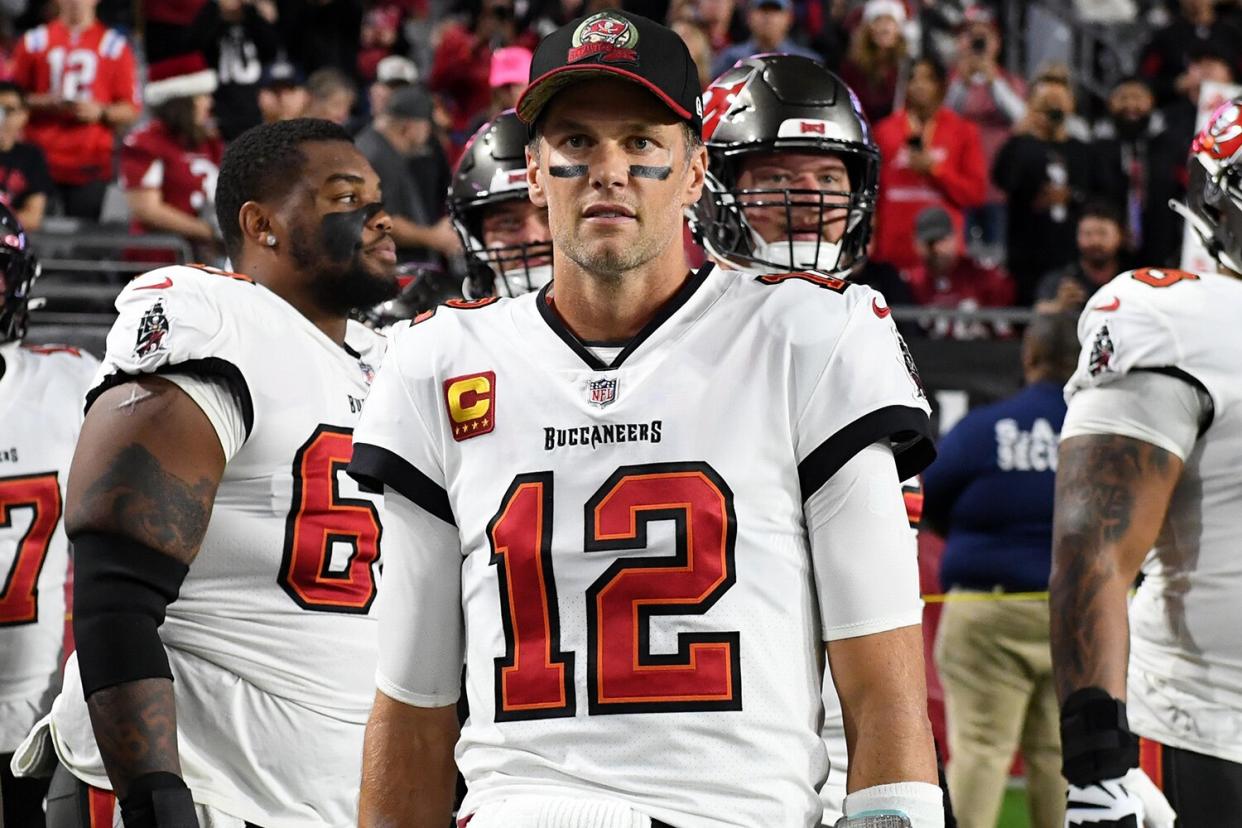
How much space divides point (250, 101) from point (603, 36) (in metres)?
7.30

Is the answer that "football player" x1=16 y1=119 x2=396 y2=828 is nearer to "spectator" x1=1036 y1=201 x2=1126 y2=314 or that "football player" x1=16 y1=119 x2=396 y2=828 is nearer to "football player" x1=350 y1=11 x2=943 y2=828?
"football player" x1=350 y1=11 x2=943 y2=828

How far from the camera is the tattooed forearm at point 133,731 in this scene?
2.92 m

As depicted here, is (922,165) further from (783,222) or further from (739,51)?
(783,222)

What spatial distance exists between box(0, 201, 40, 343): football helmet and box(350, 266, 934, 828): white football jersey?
7.38 ft

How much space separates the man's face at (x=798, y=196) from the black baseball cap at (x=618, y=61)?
3.34 feet

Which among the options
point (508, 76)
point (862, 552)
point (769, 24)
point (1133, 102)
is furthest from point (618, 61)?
point (1133, 102)

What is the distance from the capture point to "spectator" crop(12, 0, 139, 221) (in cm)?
894

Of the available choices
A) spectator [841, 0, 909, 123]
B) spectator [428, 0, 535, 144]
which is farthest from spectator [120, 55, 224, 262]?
spectator [841, 0, 909, 123]

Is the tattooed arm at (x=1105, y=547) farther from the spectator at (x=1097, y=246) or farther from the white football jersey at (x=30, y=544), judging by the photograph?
the spectator at (x=1097, y=246)

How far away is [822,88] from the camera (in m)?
3.76

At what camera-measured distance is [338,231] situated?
3.64 m

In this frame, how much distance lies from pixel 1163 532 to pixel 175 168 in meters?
5.92

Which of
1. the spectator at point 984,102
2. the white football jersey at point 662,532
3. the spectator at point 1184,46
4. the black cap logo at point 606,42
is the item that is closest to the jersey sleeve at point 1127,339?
the white football jersey at point 662,532

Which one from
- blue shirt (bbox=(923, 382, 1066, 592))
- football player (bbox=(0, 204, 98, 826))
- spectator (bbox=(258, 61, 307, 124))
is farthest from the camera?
spectator (bbox=(258, 61, 307, 124))
